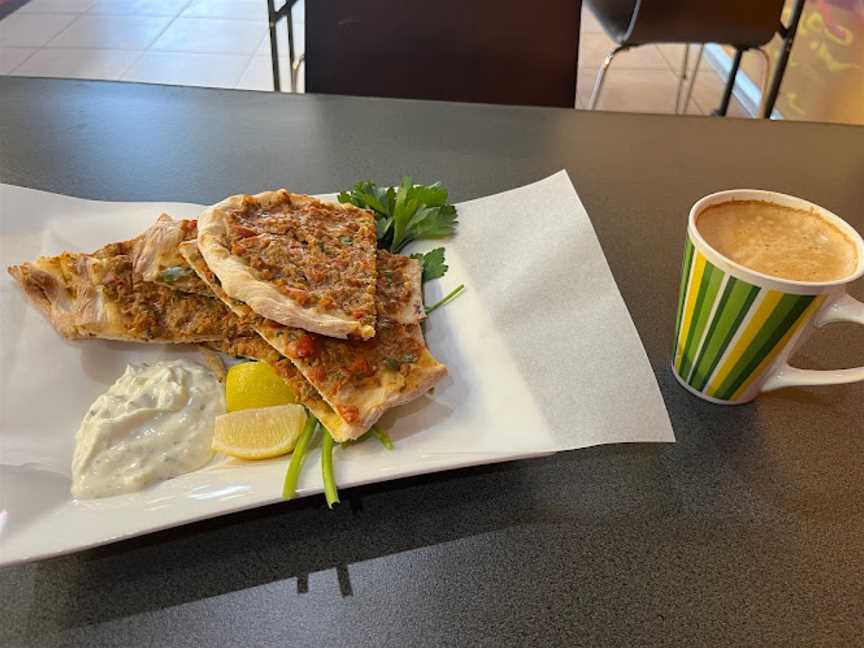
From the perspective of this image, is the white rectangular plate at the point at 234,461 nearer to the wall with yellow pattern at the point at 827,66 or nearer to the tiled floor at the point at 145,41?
the wall with yellow pattern at the point at 827,66

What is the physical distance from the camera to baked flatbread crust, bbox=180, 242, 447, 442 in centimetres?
81

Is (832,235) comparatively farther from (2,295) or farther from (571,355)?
(2,295)

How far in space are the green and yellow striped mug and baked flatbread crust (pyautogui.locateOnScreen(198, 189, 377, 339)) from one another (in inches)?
16.3

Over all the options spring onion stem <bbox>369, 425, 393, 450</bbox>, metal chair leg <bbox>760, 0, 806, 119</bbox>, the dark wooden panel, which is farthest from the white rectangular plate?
metal chair leg <bbox>760, 0, 806, 119</bbox>

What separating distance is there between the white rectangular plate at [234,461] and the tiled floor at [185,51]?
2743 millimetres

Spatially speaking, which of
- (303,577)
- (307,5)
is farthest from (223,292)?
(307,5)

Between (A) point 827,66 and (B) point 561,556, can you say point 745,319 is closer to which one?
(B) point 561,556

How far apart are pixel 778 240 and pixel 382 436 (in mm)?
560

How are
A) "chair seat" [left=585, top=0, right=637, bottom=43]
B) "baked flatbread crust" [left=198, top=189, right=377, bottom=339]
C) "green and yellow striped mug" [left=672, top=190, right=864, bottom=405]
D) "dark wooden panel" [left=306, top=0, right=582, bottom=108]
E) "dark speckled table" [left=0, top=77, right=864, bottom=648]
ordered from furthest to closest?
"chair seat" [left=585, top=0, right=637, bottom=43]
"dark wooden panel" [left=306, top=0, right=582, bottom=108]
"baked flatbread crust" [left=198, top=189, right=377, bottom=339]
"green and yellow striped mug" [left=672, top=190, right=864, bottom=405]
"dark speckled table" [left=0, top=77, right=864, bottom=648]

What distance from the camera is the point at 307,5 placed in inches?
67.0

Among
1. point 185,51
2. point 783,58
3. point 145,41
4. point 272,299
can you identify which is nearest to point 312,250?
point 272,299

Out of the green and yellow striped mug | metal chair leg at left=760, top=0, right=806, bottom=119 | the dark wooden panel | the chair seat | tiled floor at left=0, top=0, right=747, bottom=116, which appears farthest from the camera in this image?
tiled floor at left=0, top=0, right=747, bottom=116

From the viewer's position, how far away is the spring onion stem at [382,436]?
0.80 meters

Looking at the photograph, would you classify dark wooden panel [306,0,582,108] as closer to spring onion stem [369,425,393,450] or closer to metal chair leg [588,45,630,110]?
metal chair leg [588,45,630,110]
